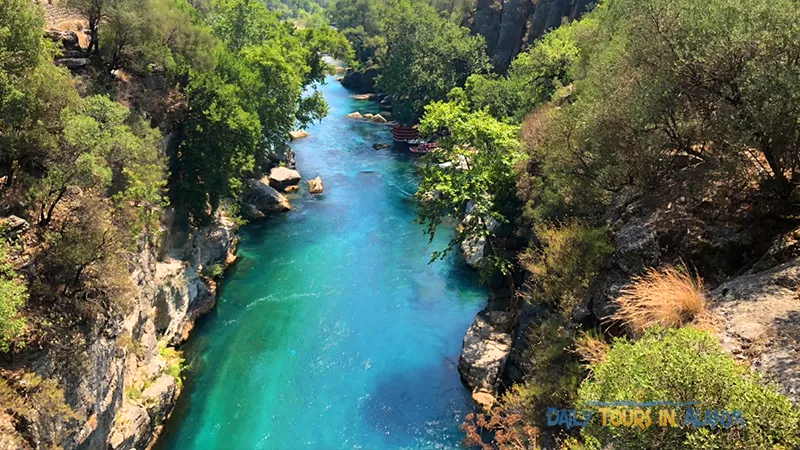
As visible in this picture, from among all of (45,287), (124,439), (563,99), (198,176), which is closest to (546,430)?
(124,439)

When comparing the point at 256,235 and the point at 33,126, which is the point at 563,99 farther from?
the point at 33,126

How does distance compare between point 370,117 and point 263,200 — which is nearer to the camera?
point 263,200

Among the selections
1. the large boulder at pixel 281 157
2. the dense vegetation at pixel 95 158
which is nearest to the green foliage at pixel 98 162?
the dense vegetation at pixel 95 158

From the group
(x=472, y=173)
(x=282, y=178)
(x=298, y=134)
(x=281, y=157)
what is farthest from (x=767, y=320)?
(x=298, y=134)

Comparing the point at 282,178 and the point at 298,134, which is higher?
the point at 282,178

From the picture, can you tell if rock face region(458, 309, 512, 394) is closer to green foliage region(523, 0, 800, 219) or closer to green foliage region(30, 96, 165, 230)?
green foliage region(523, 0, 800, 219)

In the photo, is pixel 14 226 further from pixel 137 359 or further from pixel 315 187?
pixel 315 187
